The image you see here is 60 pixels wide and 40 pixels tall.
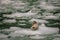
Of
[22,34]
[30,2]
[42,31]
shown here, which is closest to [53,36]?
[42,31]

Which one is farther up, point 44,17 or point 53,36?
point 44,17

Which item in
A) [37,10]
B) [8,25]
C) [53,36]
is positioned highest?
[37,10]

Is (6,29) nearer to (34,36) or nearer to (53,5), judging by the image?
(34,36)

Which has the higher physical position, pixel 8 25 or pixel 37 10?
pixel 37 10

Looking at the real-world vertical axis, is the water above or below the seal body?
below

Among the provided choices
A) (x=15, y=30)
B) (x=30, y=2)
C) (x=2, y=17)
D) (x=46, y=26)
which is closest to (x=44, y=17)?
(x=46, y=26)

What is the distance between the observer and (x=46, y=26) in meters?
1.96

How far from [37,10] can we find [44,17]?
121 mm

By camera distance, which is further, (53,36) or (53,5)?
(53,5)

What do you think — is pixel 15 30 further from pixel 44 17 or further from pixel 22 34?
pixel 44 17

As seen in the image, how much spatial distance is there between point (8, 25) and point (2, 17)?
13 centimetres

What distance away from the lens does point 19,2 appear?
205 centimetres

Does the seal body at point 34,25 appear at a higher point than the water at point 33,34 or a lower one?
higher

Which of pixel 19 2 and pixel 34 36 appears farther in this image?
pixel 19 2
